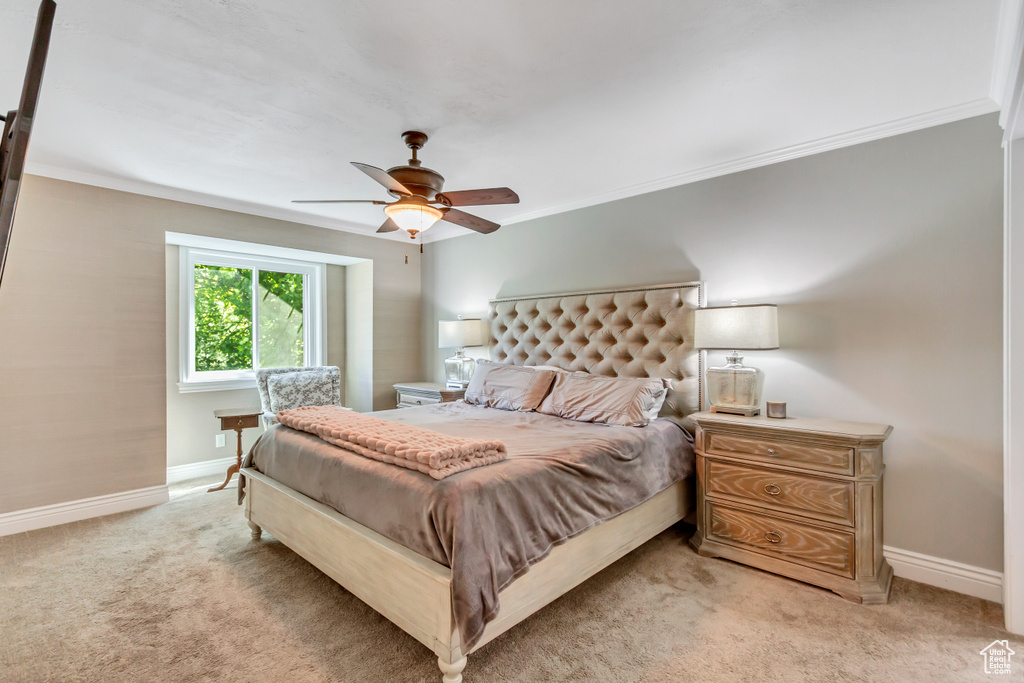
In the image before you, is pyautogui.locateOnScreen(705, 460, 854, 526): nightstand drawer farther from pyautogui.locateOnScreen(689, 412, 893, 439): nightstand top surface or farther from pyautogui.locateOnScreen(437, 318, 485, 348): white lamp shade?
pyautogui.locateOnScreen(437, 318, 485, 348): white lamp shade

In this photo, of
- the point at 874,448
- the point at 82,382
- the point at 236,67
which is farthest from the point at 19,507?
the point at 874,448

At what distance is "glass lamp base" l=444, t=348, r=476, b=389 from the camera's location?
446 centimetres

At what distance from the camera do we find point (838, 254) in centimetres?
266

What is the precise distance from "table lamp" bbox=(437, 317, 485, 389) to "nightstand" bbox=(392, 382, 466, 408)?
0.41 ft

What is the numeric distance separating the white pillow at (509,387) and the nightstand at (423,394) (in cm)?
42

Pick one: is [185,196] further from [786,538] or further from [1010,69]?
[1010,69]

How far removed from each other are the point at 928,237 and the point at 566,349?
227cm

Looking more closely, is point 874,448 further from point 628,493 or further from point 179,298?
point 179,298

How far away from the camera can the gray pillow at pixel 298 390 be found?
425cm

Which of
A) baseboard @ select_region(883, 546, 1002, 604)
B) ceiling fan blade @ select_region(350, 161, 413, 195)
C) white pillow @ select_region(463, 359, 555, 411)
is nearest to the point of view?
ceiling fan blade @ select_region(350, 161, 413, 195)

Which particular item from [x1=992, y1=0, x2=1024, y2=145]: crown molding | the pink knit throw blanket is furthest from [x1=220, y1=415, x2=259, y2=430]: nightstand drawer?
[x1=992, y1=0, x2=1024, y2=145]: crown molding

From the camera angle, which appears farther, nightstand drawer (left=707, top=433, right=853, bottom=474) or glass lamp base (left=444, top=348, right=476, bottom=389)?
glass lamp base (left=444, top=348, right=476, bottom=389)

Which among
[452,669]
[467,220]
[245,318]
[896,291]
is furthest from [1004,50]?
[245,318]

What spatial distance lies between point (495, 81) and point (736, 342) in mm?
1875
